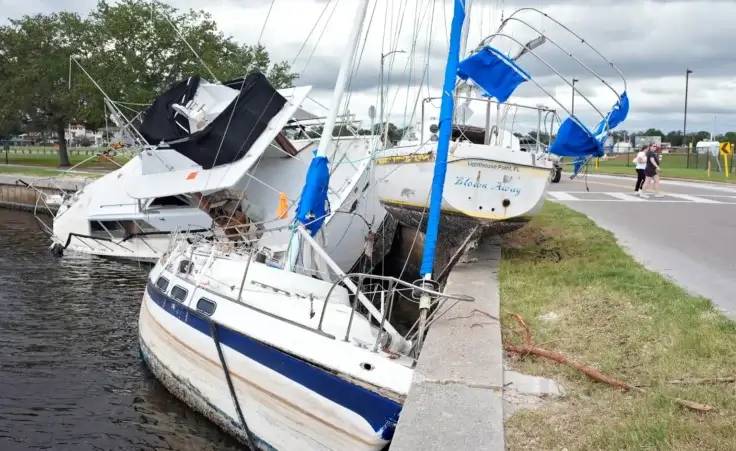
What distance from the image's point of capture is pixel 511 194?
1016cm

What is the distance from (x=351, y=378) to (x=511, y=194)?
199 inches

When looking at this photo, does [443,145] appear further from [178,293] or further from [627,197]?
[627,197]

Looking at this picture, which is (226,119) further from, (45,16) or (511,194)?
(45,16)

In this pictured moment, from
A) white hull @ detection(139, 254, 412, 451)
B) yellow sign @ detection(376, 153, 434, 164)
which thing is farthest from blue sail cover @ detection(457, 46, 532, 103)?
white hull @ detection(139, 254, 412, 451)

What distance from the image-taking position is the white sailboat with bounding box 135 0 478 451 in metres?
6.13

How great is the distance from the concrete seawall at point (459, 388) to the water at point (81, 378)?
3.22 meters

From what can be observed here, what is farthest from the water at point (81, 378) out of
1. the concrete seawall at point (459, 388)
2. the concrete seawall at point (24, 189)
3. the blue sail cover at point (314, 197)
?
the concrete seawall at point (24, 189)

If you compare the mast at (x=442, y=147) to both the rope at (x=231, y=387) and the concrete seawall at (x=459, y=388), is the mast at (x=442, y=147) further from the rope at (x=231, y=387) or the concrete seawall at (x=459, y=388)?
the rope at (x=231, y=387)

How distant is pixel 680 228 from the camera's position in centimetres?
1320

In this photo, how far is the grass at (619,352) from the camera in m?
4.46

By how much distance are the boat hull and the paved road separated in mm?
4047

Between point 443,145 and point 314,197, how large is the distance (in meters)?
2.19

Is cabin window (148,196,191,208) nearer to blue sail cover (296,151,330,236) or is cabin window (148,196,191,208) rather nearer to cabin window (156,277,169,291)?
cabin window (156,277,169,291)

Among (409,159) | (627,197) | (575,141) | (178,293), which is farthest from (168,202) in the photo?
(627,197)
